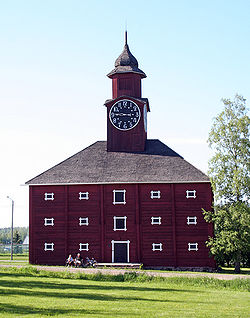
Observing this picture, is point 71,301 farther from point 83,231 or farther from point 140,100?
point 140,100

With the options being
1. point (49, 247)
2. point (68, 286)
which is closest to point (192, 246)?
point (49, 247)

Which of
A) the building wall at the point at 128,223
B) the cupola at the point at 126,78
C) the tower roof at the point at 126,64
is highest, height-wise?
the tower roof at the point at 126,64

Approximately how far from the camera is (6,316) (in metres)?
14.4

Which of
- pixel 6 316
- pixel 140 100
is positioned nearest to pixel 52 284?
pixel 6 316

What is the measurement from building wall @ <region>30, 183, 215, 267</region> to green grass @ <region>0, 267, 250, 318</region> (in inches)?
505

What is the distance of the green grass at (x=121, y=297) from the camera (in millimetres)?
15945

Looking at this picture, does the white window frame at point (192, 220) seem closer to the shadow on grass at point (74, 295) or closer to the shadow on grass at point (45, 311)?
the shadow on grass at point (74, 295)

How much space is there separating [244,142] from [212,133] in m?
2.88

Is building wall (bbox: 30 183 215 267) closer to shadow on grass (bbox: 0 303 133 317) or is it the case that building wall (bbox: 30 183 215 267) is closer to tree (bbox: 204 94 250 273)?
tree (bbox: 204 94 250 273)

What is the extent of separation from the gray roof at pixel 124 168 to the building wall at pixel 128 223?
0.64m

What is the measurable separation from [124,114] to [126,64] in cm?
557

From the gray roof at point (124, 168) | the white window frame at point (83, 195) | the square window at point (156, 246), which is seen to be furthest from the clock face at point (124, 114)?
the square window at point (156, 246)

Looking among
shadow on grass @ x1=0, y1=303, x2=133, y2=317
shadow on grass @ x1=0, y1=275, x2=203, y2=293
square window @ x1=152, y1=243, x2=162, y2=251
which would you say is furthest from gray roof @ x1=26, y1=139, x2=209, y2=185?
shadow on grass @ x1=0, y1=303, x2=133, y2=317

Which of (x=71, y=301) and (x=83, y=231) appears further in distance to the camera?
(x=83, y=231)
